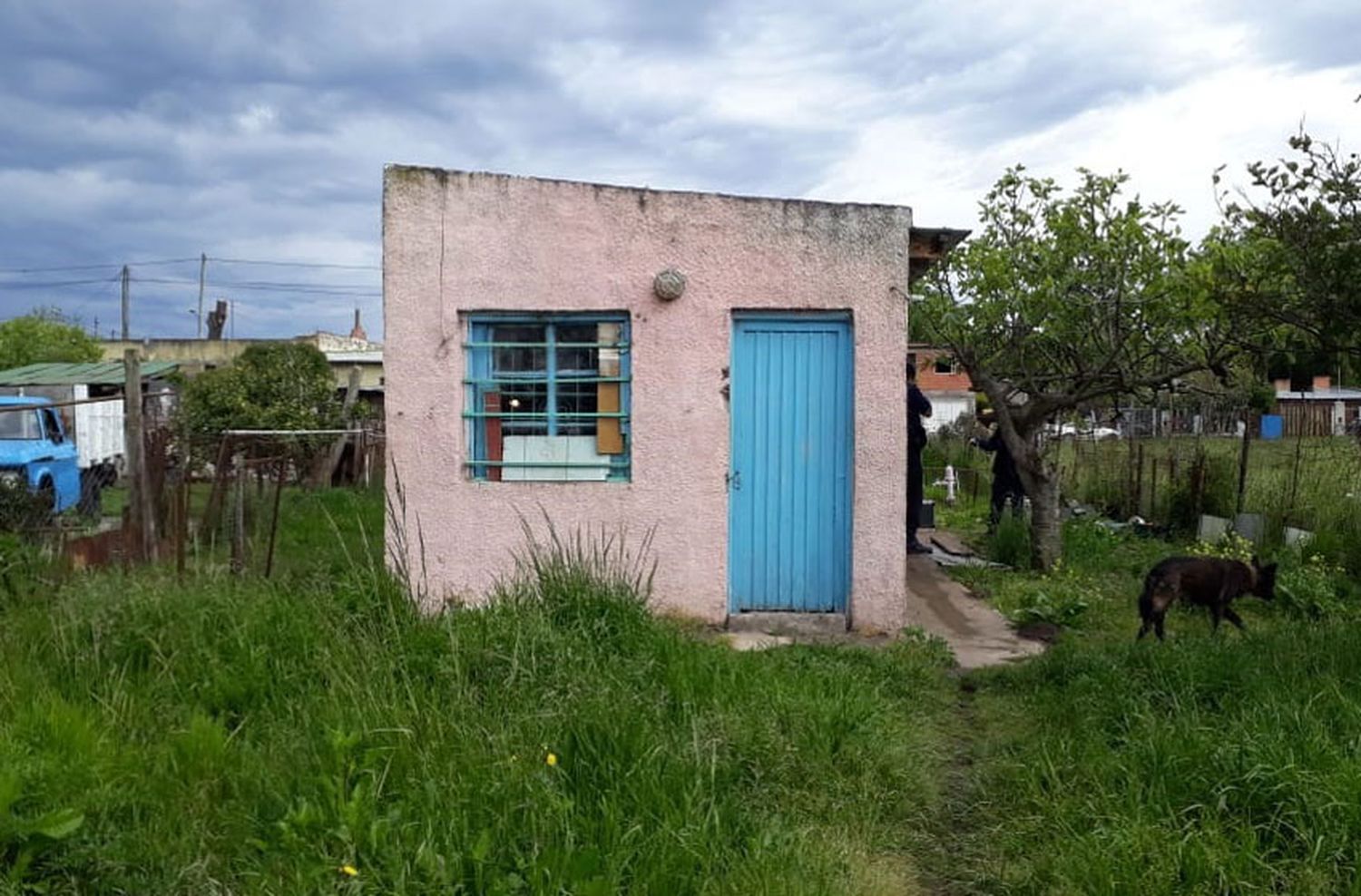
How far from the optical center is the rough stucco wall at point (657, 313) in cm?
712

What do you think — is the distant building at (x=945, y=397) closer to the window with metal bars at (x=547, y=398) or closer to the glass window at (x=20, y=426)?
the glass window at (x=20, y=426)

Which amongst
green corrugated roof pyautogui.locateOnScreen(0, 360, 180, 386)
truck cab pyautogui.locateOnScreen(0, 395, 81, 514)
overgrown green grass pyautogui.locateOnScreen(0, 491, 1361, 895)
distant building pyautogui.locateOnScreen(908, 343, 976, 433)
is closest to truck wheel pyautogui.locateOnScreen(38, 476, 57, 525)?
truck cab pyautogui.locateOnScreen(0, 395, 81, 514)

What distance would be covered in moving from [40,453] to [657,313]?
9651mm

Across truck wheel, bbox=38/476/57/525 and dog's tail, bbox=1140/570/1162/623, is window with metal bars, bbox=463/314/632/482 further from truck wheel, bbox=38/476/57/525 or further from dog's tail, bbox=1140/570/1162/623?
truck wheel, bbox=38/476/57/525

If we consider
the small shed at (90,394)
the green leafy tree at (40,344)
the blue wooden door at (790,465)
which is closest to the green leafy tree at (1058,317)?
the blue wooden door at (790,465)

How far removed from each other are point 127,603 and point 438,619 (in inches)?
64.5

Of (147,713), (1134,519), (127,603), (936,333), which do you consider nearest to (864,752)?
(147,713)

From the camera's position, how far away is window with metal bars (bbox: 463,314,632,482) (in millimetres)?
7328

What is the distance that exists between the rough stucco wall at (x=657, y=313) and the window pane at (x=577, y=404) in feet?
1.15

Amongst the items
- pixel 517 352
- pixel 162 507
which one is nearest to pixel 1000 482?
pixel 517 352

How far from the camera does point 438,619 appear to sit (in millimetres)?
4965

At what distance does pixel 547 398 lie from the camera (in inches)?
291

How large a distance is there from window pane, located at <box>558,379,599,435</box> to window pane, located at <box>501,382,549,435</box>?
12 cm

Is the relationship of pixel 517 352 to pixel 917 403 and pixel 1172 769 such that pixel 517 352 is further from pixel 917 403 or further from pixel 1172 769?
pixel 1172 769
